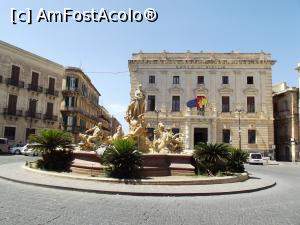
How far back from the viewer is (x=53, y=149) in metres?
12.7

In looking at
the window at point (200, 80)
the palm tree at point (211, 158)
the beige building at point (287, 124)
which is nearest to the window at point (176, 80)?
the window at point (200, 80)

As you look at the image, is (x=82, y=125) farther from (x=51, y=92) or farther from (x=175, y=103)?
(x=175, y=103)

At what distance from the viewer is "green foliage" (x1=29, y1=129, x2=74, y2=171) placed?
12625 mm

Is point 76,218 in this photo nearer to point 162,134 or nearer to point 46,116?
point 162,134

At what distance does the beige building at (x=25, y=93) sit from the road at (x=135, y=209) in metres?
25.8

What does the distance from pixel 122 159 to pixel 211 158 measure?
4132 mm

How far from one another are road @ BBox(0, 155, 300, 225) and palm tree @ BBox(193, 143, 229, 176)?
11.0 ft

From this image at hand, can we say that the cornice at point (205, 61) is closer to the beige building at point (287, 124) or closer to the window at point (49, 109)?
the beige building at point (287, 124)

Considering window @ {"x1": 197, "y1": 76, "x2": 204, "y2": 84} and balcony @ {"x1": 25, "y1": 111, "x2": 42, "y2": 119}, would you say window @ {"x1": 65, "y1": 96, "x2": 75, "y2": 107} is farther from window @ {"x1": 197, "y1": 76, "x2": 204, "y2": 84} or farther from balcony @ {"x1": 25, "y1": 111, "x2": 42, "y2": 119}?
window @ {"x1": 197, "y1": 76, "x2": 204, "y2": 84}

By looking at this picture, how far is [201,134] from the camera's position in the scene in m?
34.5

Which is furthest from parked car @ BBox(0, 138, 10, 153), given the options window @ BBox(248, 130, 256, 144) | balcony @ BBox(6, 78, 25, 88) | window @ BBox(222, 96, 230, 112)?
window @ BBox(248, 130, 256, 144)

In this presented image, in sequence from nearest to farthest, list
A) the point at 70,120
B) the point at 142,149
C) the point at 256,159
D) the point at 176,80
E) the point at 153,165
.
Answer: the point at 153,165 → the point at 142,149 → the point at 256,159 → the point at 176,80 → the point at 70,120

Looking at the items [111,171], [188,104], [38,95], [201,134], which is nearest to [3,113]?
[38,95]

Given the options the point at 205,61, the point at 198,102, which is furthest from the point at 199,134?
the point at 205,61
